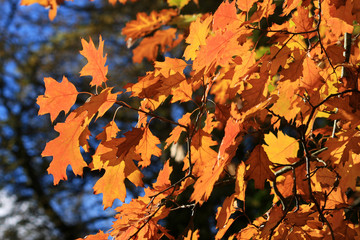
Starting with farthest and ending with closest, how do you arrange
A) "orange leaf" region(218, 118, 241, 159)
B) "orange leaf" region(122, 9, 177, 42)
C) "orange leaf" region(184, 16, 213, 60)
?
"orange leaf" region(122, 9, 177, 42)
"orange leaf" region(184, 16, 213, 60)
"orange leaf" region(218, 118, 241, 159)

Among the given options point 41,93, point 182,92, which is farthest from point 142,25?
point 41,93

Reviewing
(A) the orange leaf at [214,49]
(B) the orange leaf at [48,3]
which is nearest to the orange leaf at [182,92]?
(A) the orange leaf at [214,49]

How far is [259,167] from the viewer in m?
1.15

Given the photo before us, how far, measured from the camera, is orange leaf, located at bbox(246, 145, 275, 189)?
1.14m

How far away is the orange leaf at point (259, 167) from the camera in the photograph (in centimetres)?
114

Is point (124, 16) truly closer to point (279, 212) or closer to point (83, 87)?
point (83, 87)

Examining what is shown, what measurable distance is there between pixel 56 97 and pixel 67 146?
0.18 metres

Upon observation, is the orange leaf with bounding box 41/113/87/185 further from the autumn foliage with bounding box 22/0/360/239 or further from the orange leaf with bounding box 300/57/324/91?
the orange leaf with bounding box 300/57/324/91

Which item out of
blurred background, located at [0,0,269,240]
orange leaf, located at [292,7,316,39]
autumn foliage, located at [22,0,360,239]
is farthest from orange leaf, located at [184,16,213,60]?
blurred background, located at [0,0,269,240]

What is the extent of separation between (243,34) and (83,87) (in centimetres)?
666

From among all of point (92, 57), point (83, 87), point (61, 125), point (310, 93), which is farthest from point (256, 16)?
point (83, 87)

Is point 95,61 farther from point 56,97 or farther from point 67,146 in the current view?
point 67,146

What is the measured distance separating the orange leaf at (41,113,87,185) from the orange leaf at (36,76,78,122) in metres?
0.07

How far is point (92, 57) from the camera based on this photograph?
129cm
